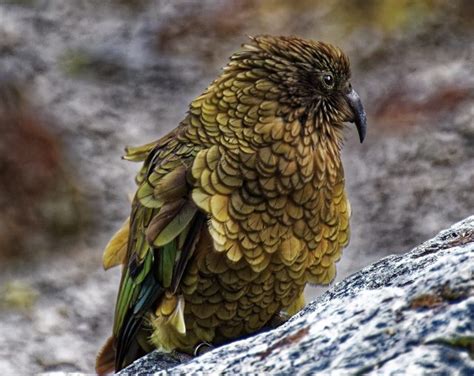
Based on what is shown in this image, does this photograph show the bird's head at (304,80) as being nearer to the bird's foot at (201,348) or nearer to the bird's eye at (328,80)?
the bird's eye at (328,80)

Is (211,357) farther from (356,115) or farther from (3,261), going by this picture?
(3,261)

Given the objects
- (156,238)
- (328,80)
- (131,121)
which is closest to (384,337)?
(156,238)

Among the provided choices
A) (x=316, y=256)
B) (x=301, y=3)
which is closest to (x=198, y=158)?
(x=316, y=256)

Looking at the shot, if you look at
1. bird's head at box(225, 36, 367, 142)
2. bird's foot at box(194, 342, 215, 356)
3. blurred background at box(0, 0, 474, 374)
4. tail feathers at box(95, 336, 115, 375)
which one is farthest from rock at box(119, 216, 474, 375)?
blurred background at box(0, 0, 474, 374)

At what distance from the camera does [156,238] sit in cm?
488

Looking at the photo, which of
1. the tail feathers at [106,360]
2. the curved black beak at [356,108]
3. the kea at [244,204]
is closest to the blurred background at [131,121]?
the tail feathers at [106,360]

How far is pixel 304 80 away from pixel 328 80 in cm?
12

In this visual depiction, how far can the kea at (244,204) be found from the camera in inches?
186

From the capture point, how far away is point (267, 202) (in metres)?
4.75

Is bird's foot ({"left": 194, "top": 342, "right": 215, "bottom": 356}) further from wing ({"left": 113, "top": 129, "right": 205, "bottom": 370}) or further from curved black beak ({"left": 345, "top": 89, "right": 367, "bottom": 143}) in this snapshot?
curved black beak ({"left": 345, "top": 89, "right": 367, "bottom": 143})

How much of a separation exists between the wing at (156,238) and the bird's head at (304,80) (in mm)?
507

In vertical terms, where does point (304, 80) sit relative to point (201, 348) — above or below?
above

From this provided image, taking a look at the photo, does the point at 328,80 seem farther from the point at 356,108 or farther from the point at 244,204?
the point at 244,204

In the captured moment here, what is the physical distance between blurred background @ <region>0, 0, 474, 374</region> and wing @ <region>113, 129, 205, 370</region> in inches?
96.1
